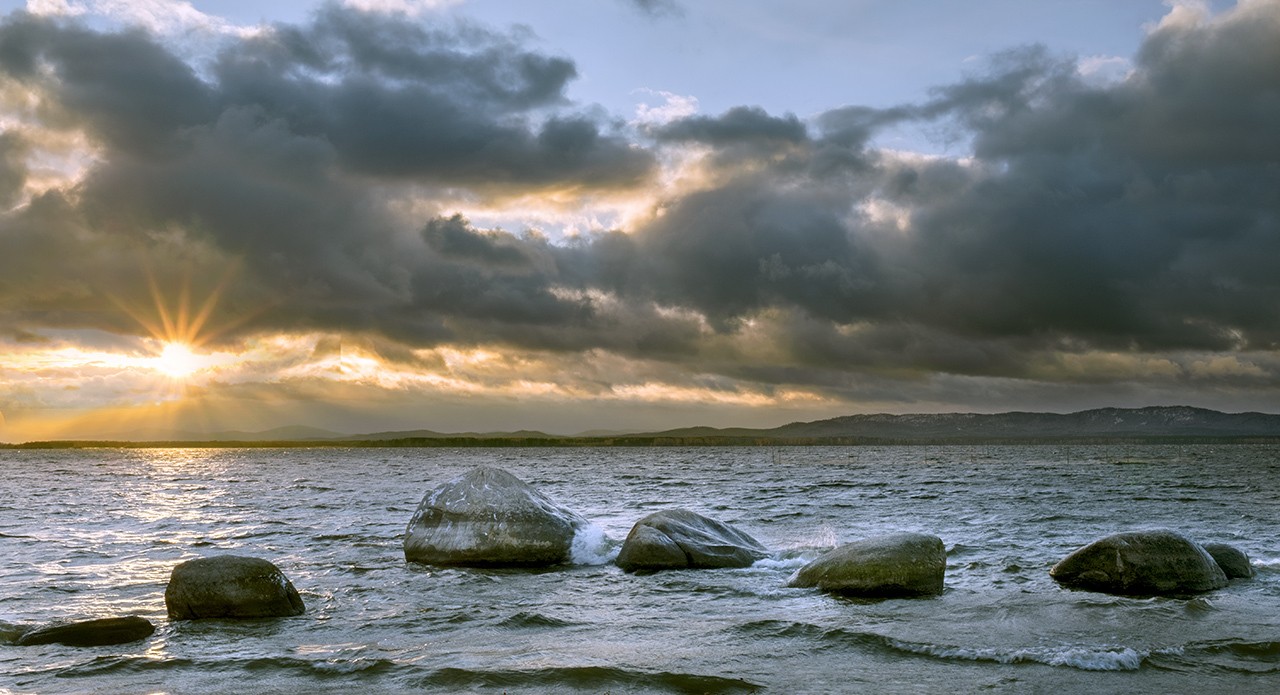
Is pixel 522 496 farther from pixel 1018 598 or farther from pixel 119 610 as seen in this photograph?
pixel 1018 598

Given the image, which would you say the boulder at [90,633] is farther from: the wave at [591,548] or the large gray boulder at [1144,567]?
the large gray boulder at [1144,567]

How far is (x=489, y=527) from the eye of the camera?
1681 cm

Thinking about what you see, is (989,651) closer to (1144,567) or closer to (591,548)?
(1144,567)

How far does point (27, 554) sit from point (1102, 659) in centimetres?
1945

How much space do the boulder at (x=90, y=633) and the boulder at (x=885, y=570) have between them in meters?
8.96

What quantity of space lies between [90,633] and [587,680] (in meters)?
5.97

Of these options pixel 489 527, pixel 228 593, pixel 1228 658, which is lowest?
pixel 1228 658

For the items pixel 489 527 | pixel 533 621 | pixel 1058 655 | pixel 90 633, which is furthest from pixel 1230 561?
pixel 90 633

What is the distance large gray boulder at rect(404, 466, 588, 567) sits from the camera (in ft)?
54.5

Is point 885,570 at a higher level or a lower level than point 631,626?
higher

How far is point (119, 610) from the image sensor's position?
12.4 m

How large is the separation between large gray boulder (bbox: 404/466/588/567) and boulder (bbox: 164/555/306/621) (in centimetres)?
466

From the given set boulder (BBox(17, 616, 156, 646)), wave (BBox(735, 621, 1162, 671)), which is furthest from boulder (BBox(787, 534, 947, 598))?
boulder (BBox(17, 616, 156, 646))

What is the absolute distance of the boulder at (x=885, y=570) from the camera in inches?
523
